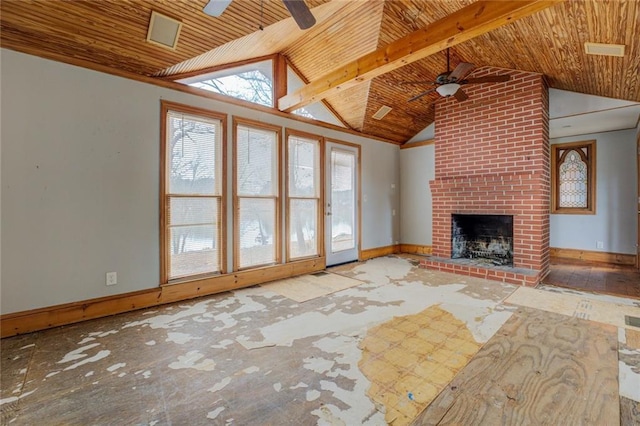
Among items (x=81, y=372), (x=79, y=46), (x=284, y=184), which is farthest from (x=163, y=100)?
(x=81, y=372)

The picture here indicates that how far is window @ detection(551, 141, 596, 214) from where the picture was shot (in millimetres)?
5617

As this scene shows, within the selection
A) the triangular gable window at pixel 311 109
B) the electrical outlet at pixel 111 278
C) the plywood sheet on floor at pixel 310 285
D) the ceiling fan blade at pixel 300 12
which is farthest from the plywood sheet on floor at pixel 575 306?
the electrical outlet at pixel 111 278

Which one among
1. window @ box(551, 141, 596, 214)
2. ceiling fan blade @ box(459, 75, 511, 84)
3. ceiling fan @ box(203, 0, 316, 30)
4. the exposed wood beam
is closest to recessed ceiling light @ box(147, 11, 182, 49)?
ceiling fan @ box(203, 0, 316, 30)

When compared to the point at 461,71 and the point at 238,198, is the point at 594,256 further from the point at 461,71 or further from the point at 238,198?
the point at 238,198

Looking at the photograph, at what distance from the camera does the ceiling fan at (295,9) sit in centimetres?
197

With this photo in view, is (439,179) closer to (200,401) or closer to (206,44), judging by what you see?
(206,44)

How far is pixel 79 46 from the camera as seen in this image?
9.07 ft

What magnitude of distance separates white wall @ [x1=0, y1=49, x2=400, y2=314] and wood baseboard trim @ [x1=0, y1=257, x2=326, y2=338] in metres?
0.08

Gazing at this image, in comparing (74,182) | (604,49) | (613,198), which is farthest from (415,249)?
(74,182)

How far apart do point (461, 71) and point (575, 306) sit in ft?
9.80

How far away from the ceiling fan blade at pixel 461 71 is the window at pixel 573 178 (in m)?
4.09

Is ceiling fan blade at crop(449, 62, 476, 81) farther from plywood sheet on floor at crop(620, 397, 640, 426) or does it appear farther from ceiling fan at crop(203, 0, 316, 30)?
plywood sheet on floor at crop(620, 397, 640, 426)

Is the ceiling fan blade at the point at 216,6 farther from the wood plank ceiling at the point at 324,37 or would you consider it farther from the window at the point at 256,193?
the window at the point at 256,193

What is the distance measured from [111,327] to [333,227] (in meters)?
3.65
